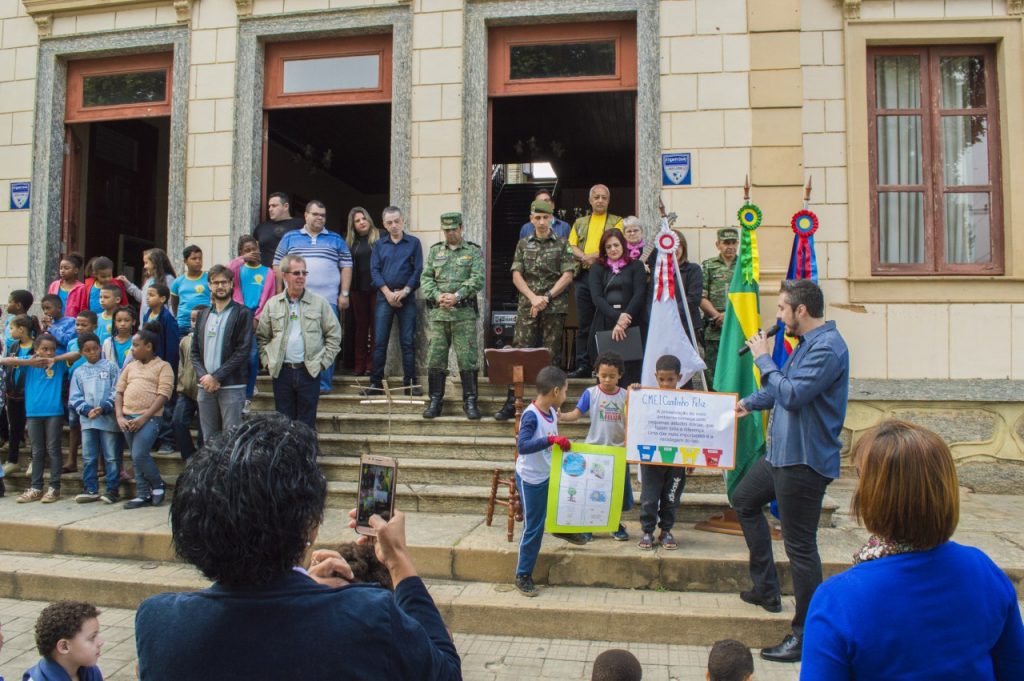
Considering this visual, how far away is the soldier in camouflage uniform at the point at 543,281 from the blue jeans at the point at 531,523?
102 inches

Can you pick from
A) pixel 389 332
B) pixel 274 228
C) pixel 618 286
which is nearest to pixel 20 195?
pixel 274 228

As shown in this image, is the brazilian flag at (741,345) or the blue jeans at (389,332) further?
the blue jeans at (389,332)

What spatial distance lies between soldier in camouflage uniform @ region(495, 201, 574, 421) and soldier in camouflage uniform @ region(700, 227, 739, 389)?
1379 millimetres

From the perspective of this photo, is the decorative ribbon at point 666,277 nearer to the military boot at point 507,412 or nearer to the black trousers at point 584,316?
the black trousers at point 584,316

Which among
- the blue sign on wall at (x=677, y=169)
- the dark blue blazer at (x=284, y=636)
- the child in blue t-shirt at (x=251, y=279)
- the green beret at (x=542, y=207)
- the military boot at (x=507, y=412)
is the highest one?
the blue sign on wall at (x=677, y=169)

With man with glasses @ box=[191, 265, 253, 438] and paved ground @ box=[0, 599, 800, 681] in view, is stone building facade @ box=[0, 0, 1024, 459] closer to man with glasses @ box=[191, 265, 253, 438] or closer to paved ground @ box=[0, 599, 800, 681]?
man with glasses @ box=[191, 265, 253, 438]

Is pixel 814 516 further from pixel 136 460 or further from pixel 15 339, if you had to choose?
pixel 15 339

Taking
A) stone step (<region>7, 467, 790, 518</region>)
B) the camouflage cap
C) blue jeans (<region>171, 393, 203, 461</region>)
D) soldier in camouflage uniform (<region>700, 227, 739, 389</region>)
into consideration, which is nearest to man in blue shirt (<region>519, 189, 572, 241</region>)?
the camouflage cap

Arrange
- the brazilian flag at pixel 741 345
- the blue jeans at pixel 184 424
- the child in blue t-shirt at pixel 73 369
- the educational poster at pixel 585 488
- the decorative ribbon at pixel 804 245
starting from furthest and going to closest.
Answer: the child in blue t-shirt at pixel 73 369
the blue jeans at pixel 184 424
the decorative ribbon at pixel 804 245
the brazilian flag at pixel 741 345
the educational poster at pixel 585 488

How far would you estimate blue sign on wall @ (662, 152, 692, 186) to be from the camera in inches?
321

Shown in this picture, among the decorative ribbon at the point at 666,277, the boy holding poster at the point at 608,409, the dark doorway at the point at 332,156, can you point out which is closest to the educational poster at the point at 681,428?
the boy holding poster at the point at 608,409

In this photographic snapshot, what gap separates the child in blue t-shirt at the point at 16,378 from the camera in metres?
7.46

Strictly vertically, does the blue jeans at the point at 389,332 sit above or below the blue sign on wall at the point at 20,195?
below

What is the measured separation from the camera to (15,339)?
7.59 meters
